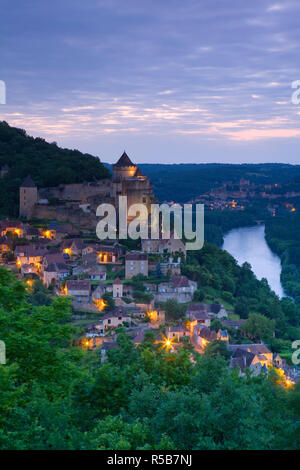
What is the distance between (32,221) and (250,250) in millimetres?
28083

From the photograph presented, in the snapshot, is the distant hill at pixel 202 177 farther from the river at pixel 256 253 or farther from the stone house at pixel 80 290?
the stone house at pixel 80 290

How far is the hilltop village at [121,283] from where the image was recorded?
2050 cm

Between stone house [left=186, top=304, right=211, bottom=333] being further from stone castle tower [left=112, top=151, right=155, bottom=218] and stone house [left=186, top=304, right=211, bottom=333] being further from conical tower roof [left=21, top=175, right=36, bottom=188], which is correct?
conical tower roof [left=21, top=175, right=36, bottom=188]

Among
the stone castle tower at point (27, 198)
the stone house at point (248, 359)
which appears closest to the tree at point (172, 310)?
the stone house at point (248, 359)

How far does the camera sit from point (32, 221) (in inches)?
1294

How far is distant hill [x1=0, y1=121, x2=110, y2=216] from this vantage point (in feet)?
116

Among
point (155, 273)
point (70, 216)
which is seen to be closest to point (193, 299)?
point (155, 273)

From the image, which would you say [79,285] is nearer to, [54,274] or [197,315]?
[54,274]

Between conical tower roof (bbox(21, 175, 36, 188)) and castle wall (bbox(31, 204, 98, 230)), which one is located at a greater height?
conical tower roof (bbox(21, 175, 36, 188))

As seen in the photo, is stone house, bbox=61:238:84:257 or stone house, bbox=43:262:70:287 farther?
stone house, bbox=61:238:84:257

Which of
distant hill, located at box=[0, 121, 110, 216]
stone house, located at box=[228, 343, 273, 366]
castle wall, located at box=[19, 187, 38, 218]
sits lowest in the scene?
stone house, located at box=[228, 343, 273, 366]

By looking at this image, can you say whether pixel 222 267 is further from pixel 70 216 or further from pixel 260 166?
pixel 260 166

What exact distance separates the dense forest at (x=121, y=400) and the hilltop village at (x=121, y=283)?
9702 millimetres

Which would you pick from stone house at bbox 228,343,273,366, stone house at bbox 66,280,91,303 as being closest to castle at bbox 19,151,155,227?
stone house at bbox 66,280,91,303
